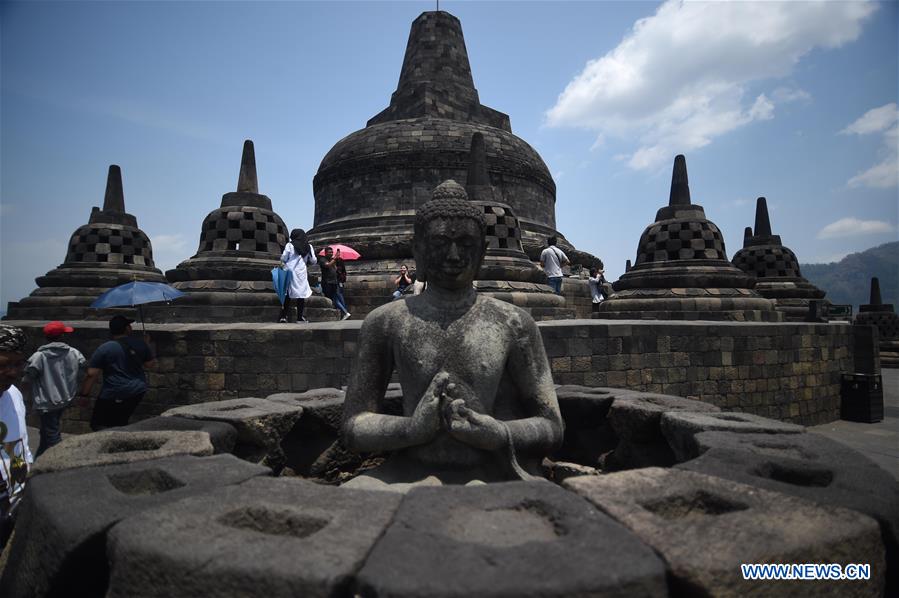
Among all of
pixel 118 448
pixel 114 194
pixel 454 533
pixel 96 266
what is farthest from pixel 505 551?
pixel 114 194

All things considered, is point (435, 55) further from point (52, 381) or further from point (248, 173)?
point (52, 381)

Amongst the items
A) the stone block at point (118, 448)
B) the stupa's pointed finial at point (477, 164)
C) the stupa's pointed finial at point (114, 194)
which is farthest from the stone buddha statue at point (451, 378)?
the stupa's pointed finial at point (114, 194)

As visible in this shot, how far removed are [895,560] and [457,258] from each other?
195 centimetres

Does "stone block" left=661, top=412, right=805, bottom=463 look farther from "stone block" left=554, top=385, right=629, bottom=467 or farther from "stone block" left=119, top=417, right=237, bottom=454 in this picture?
"stone block" left=119, top=417, right=237, bottom=454

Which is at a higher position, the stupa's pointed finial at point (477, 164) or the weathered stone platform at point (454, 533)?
the stupa's pointed finial at point (477, 164)

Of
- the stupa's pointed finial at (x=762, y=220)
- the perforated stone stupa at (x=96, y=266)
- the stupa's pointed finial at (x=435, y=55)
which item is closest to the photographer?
the perforated stone stupa at (x=96, y=266)

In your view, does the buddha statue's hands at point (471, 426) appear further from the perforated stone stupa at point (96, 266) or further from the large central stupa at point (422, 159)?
the large central stupa at point (422, 159)

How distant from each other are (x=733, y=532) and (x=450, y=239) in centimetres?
166

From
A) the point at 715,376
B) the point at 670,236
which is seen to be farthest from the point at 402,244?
the point at 715,376

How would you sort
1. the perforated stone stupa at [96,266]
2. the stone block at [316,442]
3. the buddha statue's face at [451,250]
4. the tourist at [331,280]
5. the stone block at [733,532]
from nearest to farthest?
the stone block at [733,532], the buddha statue's face at [451,250], the stone block at [316,442], the tourist at [331,280], the perforated stone stupa at [96,266]

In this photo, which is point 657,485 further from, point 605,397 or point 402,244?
point 402,244

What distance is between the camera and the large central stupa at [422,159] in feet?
53.6

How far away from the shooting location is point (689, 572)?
125 cm

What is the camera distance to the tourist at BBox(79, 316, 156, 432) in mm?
4715
